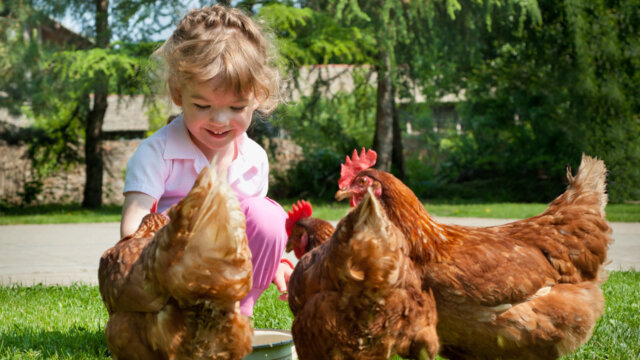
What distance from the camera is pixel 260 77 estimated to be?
285 centimetres

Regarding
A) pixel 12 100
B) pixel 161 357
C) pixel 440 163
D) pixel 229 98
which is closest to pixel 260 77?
pixel 229 98

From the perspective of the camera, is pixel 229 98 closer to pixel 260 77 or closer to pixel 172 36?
pixel 260 77

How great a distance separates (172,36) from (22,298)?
7.76 ft

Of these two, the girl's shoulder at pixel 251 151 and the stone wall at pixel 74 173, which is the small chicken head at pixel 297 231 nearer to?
the girl's shoulder at pixel 251 151

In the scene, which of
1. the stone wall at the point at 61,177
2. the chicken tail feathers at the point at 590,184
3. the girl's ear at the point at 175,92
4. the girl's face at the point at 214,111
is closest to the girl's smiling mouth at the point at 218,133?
the girl's face at the point at 214,111

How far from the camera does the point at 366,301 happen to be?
2.13 m

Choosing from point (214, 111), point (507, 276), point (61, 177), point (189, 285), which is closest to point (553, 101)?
point (507, 276)

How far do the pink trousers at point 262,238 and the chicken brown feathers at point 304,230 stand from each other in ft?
0.44

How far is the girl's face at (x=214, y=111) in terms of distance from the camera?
2.73 meters

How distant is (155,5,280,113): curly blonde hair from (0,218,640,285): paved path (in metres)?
2.85

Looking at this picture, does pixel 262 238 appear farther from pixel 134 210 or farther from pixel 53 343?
pixel 53 343

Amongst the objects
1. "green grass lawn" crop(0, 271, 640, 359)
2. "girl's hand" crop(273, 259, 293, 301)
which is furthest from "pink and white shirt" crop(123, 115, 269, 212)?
"green grass lawn" crop(0, 271, 640, 359)

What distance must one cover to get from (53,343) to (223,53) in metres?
1.75

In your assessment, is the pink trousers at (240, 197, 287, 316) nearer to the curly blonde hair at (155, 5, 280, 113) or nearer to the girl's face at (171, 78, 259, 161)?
the girl's face at (171, 78, 259, 161)
